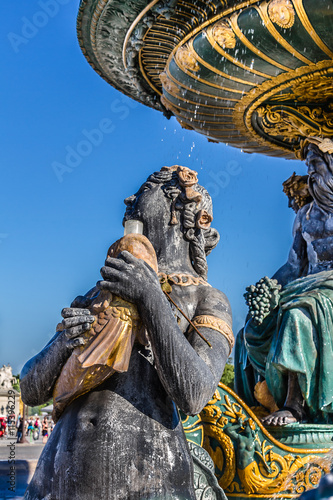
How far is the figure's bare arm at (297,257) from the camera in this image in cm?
698

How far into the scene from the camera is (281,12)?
4.80m

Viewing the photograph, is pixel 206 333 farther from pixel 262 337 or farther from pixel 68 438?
pixel 262 337

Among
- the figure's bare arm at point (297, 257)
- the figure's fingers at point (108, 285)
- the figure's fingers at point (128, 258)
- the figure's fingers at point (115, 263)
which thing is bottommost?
the figure's fingers at point (108, 285)

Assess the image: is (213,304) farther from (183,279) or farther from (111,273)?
(111,273)

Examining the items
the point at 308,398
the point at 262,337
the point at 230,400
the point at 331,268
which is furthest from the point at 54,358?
the point at 331,268

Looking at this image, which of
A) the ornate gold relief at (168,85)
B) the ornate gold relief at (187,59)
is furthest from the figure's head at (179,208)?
the ornate gold relief at (168,85)

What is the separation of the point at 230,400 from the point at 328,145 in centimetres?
332

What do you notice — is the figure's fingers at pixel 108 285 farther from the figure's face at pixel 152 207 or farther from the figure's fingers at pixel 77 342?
the figure's face at pixel 152 207

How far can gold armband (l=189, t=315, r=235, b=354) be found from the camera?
2.74m

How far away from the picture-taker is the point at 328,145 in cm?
649

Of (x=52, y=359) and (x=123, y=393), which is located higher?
(x=52, y=359)

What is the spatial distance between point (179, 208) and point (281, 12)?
95.4 inches

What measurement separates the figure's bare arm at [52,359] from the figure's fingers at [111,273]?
148 millimetres

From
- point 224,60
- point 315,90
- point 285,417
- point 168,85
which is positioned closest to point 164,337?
point 285,417
